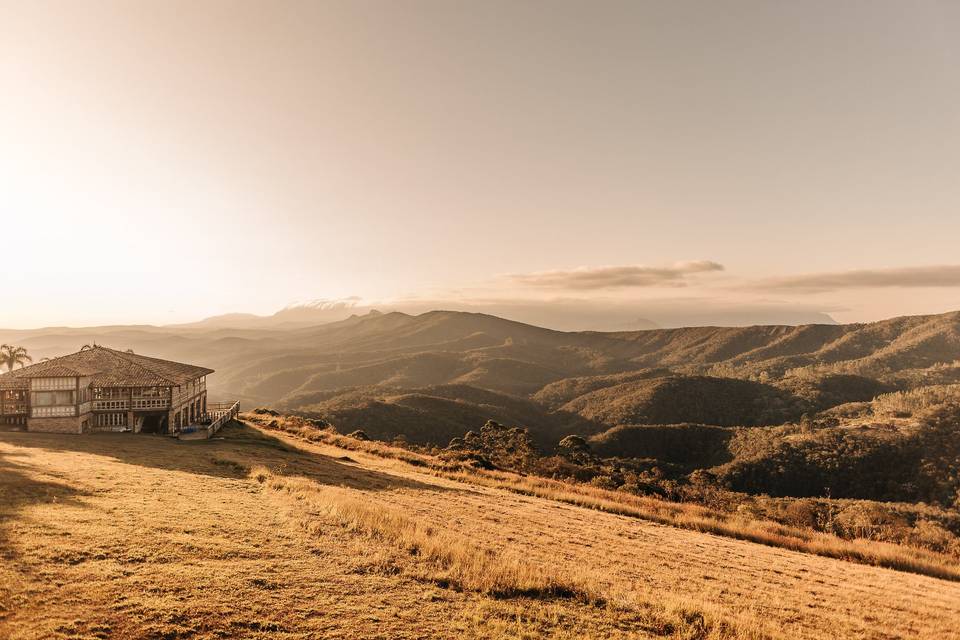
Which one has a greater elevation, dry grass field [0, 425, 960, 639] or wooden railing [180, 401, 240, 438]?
dry grass field [0, 425, 960, 639]

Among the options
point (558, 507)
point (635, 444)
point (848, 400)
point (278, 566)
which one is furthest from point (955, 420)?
point (278, 566)

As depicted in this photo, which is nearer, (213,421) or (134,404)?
(134,404)

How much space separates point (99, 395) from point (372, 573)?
3961 centimetres

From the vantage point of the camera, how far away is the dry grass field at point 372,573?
7980 mm

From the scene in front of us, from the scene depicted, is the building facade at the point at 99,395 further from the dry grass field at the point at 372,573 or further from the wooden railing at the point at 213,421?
the dry grass field at the point at 372,573

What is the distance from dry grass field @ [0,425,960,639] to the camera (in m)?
7.98

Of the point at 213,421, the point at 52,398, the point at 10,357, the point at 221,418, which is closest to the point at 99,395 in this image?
the point at 52,398

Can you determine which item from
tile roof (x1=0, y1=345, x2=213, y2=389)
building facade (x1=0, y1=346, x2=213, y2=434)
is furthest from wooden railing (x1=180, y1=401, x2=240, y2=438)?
tile roof (x1=0, y1=345, x2=213, y2=389)

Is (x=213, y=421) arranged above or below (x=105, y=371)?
below

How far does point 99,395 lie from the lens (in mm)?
38094

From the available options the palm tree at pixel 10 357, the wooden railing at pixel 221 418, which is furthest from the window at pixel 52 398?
the palm tree at pixel 10 357

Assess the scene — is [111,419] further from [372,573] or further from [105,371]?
[372,573]

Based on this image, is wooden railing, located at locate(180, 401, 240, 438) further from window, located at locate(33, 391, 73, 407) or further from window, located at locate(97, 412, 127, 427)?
window, located at locate(33, 391, 73, 407)

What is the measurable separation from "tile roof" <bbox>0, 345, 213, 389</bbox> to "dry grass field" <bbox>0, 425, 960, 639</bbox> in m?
20.3
